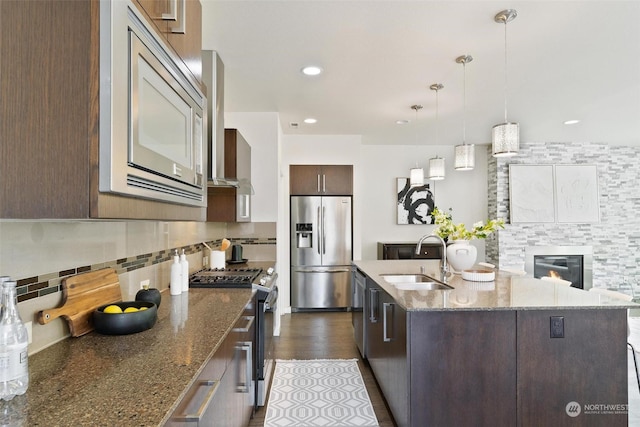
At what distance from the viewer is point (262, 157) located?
4.32m

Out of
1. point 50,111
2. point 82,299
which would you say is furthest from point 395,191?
point 50,111

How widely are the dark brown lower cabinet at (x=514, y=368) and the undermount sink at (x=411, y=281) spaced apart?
0.84 m

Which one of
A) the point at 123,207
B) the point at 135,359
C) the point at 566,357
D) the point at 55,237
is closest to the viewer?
the point at 123,207

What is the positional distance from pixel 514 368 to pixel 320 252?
3.48m

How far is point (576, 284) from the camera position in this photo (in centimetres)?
585

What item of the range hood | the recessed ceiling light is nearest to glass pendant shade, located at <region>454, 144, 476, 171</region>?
the recessed ceiling light

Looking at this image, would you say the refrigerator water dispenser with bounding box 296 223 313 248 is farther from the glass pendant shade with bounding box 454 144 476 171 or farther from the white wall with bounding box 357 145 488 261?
the glass pendant shade with bounding box 454 144 476 171

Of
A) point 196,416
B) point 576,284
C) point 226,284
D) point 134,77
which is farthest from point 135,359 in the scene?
point 576,284

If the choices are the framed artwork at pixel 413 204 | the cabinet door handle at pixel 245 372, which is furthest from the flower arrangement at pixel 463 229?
the framed artwork at pixel 413 204

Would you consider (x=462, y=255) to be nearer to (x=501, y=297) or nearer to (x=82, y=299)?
(x=501, y=297)

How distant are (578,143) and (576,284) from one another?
2.27 metres

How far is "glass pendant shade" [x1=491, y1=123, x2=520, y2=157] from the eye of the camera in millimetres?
2535

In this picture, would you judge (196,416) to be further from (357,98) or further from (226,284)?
(357,98)

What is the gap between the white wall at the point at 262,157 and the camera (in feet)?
14.1
